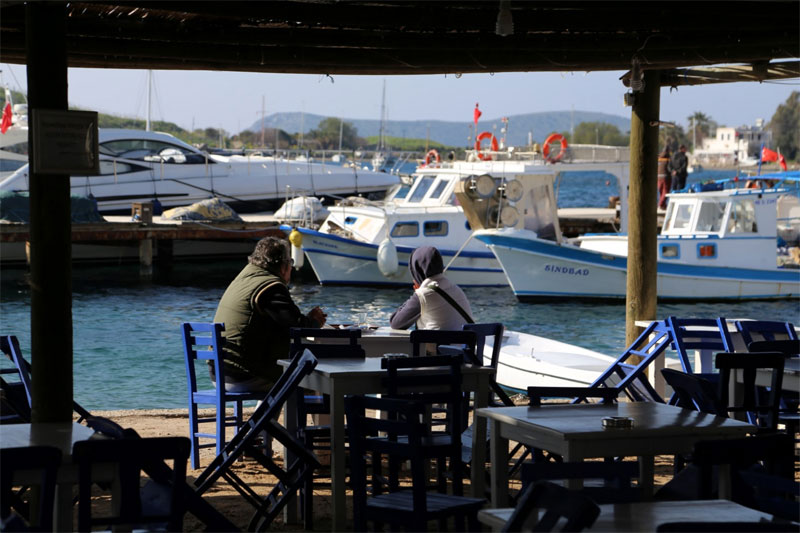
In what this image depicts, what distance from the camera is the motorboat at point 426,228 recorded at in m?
25.5

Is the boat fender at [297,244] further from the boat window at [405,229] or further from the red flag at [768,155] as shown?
the red flag at [768,155]

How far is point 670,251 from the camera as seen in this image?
23578mm

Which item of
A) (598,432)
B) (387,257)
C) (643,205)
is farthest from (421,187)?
(598,432)

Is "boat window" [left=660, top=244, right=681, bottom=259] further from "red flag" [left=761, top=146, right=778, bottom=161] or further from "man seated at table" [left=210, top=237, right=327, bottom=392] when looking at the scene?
"man seated at table" [left=210, top=237, right=327, bottom=392]

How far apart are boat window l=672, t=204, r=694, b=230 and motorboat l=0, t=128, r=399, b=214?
12971mm

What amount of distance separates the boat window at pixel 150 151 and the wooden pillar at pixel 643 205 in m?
26.8

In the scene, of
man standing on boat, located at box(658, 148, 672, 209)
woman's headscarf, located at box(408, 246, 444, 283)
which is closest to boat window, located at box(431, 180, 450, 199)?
man standing on boat, located at box(658, 148, 672, 209)

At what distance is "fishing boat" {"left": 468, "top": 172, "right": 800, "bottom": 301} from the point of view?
73.9ft

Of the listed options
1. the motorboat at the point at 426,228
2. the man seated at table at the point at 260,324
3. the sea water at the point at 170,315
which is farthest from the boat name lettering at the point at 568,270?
the man seated at table at the point at 260,324

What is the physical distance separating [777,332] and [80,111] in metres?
4.54

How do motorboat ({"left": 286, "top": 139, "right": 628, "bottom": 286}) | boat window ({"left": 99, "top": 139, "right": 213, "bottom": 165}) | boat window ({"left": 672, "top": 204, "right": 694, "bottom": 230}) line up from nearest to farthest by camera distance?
boat window ({"left": 672, "top": 204, "right": 694, "bottom": 230}), motorboat ({"left": 286, "top": 139, "right": 628, "bottom": 286}), boat window ({"left": 99, "top": 139, "right": 213, "bottom": 165})

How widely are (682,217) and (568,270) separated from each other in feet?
9.44

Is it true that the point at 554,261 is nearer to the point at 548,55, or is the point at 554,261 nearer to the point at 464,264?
the point at 464,264

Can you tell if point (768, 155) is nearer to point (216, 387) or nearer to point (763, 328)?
point (763, 328)
